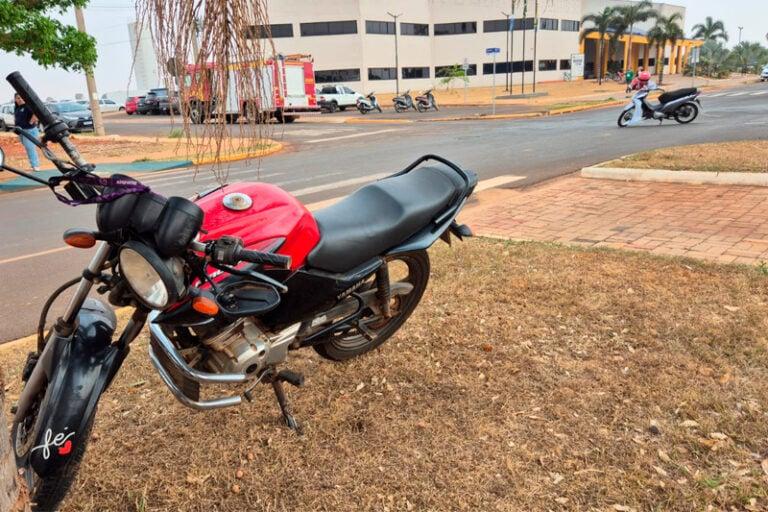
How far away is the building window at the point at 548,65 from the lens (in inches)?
2207

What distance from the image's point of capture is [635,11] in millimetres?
51562

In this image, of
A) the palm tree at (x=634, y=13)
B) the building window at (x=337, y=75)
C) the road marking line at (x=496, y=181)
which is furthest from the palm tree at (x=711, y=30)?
the road marking line at (x=496, y=181)

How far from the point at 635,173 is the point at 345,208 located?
6.71 meters

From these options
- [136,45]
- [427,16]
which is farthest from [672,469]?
[427,16]

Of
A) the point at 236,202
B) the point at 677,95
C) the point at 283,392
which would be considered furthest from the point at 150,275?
the point at 677,95

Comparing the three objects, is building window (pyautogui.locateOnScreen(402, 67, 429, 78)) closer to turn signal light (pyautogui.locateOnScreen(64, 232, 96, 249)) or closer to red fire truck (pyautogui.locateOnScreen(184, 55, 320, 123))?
red fire truck (pyautogui.locateOnScreen(184, 55, 320, 123))

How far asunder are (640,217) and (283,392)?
4902mm

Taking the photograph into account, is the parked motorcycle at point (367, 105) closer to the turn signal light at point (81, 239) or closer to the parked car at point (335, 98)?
the parked car at point (335, 98)

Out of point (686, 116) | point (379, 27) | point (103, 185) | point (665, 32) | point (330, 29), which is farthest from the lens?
point (665, 32)

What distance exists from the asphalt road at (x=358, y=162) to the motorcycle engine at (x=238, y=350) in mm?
1474

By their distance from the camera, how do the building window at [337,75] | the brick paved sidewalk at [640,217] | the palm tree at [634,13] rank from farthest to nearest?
the palm tree at [634,13]
the building window at [337,75]
the brick paved sidewalk at [640,217]

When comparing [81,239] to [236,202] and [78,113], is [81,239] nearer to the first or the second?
[236,202]

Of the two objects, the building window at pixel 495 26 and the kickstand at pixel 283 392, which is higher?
the building window at pixel 495 26

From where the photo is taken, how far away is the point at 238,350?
2.43m
